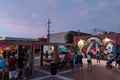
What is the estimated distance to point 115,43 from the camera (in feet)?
83.2

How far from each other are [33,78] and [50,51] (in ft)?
19.7

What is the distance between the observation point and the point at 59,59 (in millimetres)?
17578

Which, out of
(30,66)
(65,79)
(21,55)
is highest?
(21,55)

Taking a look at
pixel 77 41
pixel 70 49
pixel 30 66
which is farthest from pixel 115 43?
pixel 30 66

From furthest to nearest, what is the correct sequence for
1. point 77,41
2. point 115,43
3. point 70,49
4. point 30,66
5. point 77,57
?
1. point 77,41
2. point 115,43
3. point 70,49
4. point 77,57
5. point 30,66

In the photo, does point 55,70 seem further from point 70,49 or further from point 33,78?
point 70,49

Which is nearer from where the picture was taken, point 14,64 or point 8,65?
point 8,65

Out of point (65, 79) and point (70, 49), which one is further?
point (70, 49)

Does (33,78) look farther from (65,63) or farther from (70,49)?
(70,49)

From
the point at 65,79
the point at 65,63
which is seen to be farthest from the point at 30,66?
the point at 65,63

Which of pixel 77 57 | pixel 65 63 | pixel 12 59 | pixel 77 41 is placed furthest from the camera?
pixel 77 41

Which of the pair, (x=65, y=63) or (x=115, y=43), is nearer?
(x=65, y=63)

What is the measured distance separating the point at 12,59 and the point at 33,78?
2154mm

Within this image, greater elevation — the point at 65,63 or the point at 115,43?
the point at 115,43
